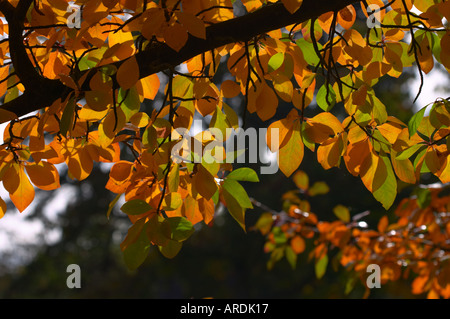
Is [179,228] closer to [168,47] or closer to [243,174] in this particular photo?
[243,174]

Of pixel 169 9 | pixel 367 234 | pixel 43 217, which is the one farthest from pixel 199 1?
pixel 43 217

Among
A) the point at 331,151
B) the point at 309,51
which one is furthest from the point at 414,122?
the point at 309,51

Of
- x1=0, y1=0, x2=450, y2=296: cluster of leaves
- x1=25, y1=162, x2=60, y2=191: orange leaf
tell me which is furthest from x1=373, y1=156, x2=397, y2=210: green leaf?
x1=25, y1=162, x2=60, y2=191: orange leaf

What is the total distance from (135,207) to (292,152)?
33 centimetres

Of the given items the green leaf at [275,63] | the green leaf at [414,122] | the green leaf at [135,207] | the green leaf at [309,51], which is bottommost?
the green leaf at [135,207]

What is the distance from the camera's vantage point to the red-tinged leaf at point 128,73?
0.82 m

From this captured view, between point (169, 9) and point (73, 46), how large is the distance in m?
0.26

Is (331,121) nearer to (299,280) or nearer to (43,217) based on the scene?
(299,280)

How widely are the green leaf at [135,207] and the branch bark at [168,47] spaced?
234 millimetres

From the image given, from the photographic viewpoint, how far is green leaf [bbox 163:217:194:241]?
841 millimetres

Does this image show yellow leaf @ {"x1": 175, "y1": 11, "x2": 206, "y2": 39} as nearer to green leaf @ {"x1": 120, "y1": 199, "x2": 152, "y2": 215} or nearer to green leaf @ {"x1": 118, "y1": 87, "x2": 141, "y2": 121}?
green leaf @ {"x1": 118, "y1": 87, "x2": 141, "y2": 121}

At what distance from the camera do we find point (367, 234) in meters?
2.54

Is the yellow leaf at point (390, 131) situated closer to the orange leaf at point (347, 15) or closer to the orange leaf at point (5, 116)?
the orange leaf at point (347, 15)

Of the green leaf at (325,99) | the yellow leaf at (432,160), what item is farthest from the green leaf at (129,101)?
the yellow leaf at (432,160)
